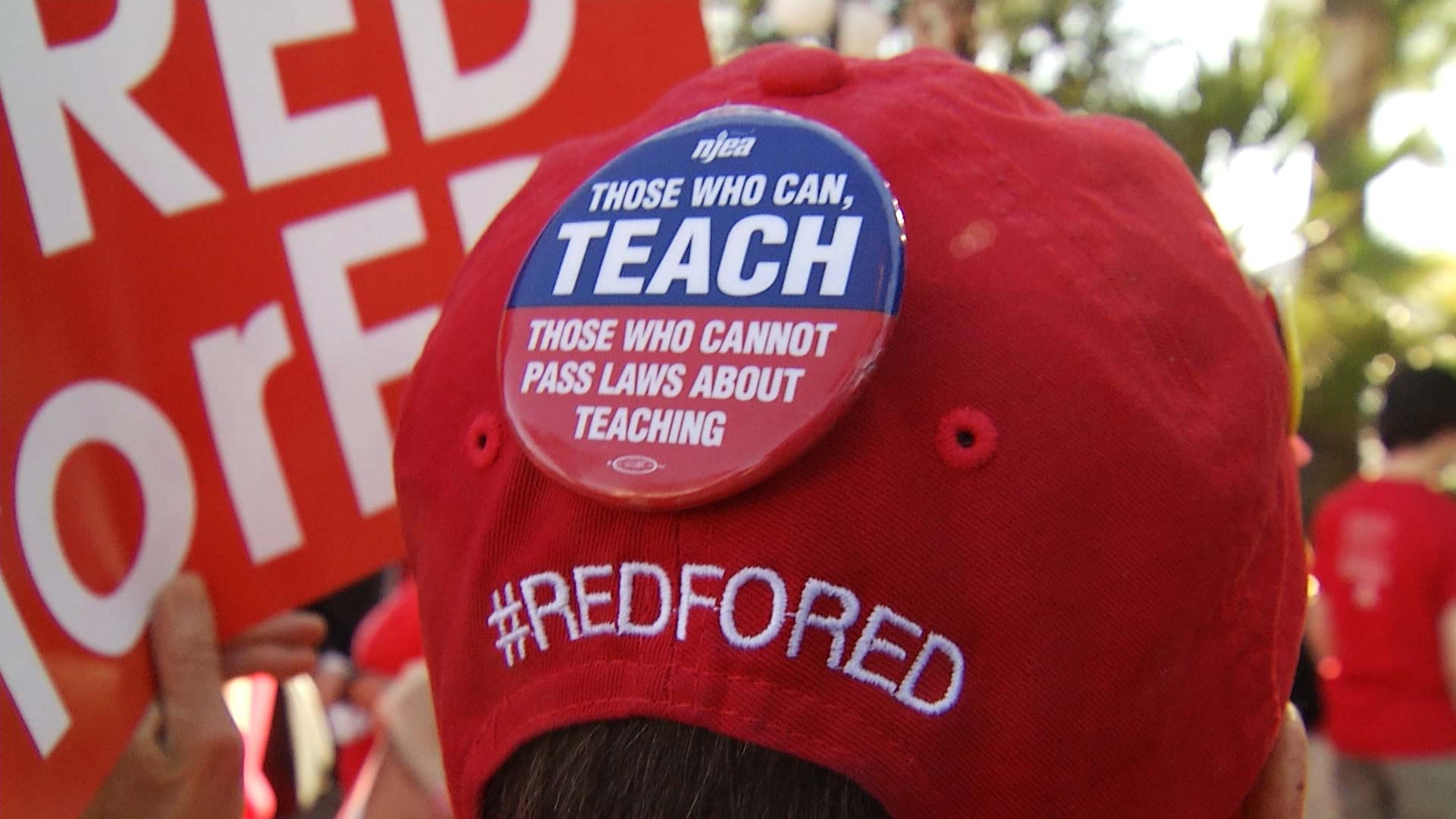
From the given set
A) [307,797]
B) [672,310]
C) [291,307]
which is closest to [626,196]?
[672,310]

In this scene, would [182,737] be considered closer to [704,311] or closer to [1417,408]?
[704,311]

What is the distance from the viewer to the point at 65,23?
3.62 feet

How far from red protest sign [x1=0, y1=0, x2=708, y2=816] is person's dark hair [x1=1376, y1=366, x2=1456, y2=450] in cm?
243

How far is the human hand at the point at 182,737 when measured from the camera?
109 centimetres

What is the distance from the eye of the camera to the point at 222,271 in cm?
119

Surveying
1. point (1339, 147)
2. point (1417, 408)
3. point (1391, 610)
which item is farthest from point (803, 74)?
point (1339, 147)

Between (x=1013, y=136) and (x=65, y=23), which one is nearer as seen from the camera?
(x=1013, y=136)

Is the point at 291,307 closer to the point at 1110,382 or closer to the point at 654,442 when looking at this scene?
the point at 654,442

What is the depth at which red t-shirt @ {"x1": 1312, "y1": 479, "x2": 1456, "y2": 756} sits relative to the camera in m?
2.93

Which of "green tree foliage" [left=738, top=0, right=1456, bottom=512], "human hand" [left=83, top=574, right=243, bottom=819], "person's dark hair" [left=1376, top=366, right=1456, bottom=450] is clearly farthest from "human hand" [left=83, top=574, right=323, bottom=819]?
"green tree foliage" [left=738, top=0, right=1456, bottom=512]

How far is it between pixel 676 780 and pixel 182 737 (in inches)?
28.0

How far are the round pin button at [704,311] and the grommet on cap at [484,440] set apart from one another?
0.03 m

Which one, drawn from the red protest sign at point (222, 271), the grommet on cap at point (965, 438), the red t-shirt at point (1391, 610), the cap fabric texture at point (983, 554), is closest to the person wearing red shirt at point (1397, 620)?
the red t-shirt at point (1391, 610)

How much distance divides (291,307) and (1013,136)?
797 mm
